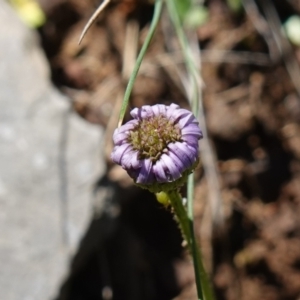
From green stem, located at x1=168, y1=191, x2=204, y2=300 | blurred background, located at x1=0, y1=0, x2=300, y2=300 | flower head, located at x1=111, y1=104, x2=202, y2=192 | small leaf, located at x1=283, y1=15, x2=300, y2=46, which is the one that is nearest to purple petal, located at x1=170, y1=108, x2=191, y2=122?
flower head, located at x1=111, y1=104, x2=202, y2=192

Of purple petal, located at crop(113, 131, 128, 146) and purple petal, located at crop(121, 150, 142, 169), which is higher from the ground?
purple petal, located at crop(113, 131, 128, 146)

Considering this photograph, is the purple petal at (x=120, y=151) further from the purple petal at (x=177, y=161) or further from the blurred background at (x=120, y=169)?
the blurred background at (x=120, y=169)

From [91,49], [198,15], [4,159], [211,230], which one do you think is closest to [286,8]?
[198,15]

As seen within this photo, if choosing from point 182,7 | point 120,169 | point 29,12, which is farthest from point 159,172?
point 29,12

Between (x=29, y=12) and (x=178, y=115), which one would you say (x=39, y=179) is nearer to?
(x=29, y=12)

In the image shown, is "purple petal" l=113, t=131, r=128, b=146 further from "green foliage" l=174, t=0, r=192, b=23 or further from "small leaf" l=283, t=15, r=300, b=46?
"small leaf" l=283, t=15, r=300, b=46

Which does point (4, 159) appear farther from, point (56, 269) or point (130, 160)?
point (130, 160)
